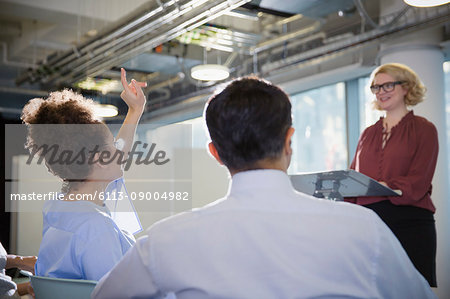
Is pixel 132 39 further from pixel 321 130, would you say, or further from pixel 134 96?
pixel 134 96

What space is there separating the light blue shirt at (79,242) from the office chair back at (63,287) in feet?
0.43

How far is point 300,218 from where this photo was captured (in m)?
0.88

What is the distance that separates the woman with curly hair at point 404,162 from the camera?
227 centimetres

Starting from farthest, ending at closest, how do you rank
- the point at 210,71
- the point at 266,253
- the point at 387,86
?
the point at 210,71 < the point at 387,86 < the point at 266,253

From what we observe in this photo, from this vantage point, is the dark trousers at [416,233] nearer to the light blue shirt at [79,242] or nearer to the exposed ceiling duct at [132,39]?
the light blue shirt at [79,242]

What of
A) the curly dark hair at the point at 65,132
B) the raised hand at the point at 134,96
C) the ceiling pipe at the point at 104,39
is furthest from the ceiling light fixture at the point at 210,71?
the curly dark hair at the point at 65,132

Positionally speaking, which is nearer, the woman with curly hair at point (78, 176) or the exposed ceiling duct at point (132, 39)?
the woman with curly hair at point (78, 176)

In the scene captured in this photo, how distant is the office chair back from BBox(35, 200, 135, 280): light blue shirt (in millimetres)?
132

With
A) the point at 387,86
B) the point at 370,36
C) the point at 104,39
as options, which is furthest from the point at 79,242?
the point at 104,39

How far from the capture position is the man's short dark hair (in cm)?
94

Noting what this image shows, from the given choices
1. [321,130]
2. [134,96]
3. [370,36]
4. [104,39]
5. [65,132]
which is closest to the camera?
[65,132]

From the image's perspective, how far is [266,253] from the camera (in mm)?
868

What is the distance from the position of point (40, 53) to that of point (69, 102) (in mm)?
6512

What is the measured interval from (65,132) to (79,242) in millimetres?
414
